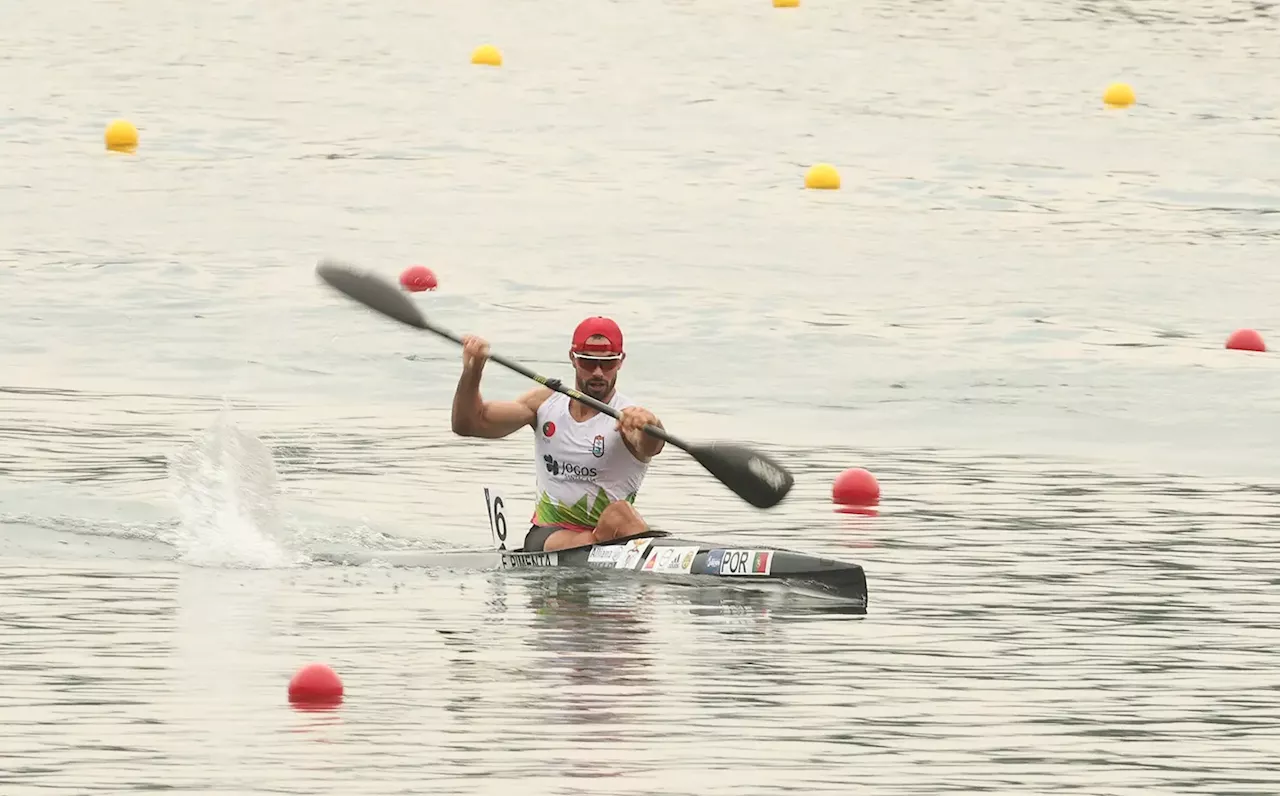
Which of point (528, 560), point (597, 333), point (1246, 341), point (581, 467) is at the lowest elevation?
point (1246, 341)

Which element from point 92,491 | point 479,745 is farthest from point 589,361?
point 479,745

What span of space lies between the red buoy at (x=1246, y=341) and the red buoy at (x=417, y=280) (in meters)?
6.87

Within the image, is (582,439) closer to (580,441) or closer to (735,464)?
(580,441)

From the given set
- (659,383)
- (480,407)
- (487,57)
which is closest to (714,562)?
(480,407)

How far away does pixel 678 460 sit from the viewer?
18.6 m

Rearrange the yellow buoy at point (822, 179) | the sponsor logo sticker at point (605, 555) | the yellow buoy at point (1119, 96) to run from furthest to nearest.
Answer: the yellow buoy at point (1119, 96) < the yellow buoy at point (822, 179) < the sponsor logo sticker at point (605, 555)

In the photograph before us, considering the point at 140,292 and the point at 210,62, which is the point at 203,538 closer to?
the point at 140,292

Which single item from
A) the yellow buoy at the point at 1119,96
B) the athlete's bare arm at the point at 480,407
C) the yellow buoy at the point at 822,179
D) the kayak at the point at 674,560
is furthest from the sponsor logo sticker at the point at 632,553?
the yellow buoy at the point at 1119,96

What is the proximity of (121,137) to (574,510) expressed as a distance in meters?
18.1

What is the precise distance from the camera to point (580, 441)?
1419cm

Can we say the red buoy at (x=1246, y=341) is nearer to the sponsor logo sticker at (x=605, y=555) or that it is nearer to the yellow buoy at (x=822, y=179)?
the yellow buoy at (x=822, y=179)

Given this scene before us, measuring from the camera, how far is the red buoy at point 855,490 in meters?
16.3

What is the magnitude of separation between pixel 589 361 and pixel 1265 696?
14.6 ft

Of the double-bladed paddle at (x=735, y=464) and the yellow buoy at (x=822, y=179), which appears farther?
the yellow buoy at (x=822, y=179)
